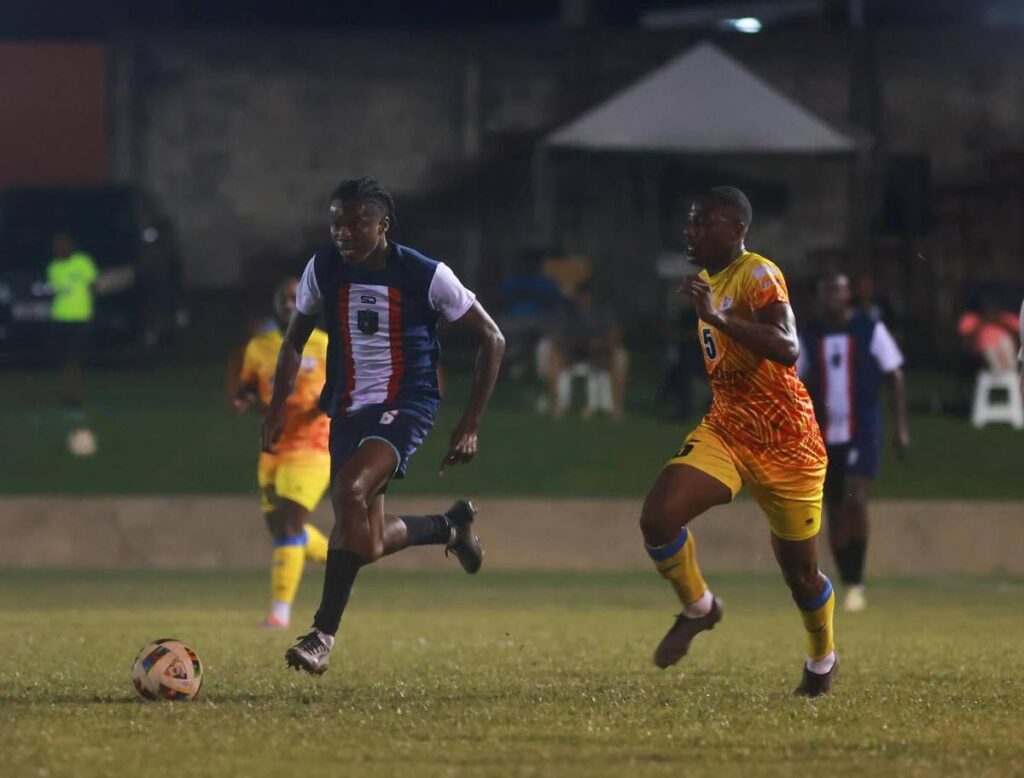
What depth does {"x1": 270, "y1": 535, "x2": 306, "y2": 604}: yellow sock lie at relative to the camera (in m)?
13.7

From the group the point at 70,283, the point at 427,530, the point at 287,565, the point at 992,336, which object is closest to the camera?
the point at 427,530

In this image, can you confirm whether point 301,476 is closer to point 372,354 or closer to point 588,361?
point 372,354

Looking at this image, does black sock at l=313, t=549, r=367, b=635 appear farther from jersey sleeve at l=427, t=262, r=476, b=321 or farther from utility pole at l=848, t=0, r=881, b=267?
utility pole at l=848, t=0, r=881, b=267

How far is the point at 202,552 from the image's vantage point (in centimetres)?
1981

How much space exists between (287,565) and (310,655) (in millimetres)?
4849

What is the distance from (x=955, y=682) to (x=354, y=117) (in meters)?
23.2

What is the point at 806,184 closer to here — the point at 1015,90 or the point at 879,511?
the point at 1015,90

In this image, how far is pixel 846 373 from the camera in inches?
591

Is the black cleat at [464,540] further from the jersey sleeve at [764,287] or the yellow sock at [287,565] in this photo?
the yellow sock at [287,565]

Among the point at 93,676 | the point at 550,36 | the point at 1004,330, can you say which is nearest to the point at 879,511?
the point at 1004,330

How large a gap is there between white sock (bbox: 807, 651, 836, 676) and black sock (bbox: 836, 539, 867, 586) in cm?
628

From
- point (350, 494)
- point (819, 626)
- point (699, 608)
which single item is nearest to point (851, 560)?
point (699, 608)

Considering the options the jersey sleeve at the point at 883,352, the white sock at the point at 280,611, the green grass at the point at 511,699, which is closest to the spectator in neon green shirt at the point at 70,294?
the green grass at the point at 511,699

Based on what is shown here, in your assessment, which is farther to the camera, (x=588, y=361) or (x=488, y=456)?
(x=588, y=361)
